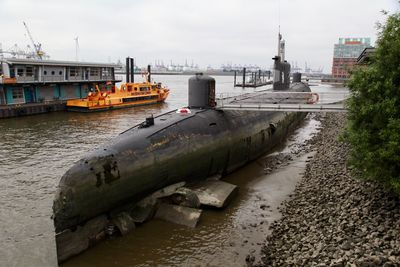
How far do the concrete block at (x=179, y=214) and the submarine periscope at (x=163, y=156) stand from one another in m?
0.92

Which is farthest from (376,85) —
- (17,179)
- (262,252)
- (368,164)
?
(17,179)

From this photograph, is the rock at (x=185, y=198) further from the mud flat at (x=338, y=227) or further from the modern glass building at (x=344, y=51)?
the modern glass building at (x=344, y=51)

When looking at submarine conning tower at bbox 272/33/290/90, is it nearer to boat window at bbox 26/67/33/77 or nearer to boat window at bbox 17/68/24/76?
boat window at bbox 26/67/33/77

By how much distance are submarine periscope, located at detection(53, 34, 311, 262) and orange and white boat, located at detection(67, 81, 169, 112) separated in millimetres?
27163

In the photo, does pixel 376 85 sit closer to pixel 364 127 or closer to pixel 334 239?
pixel 364 127

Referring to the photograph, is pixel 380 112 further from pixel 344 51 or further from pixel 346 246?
pixel 344 51

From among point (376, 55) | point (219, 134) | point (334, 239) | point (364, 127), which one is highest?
point (376, 55)

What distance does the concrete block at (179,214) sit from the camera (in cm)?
1288

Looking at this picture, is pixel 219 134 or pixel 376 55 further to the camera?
pixel 219 134

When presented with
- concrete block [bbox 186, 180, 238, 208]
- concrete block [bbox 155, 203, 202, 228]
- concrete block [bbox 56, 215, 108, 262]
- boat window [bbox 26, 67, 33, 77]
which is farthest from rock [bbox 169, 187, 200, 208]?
boat window [bbox 26, 67, 33, 77]

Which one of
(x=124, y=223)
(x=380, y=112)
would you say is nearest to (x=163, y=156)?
(x=124, y=223)

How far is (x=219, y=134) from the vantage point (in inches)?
692

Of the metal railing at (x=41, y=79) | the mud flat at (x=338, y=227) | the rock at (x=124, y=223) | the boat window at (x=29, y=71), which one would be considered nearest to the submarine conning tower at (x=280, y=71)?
the mud flat at (x=338, y=227)

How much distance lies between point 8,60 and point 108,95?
12744mm
